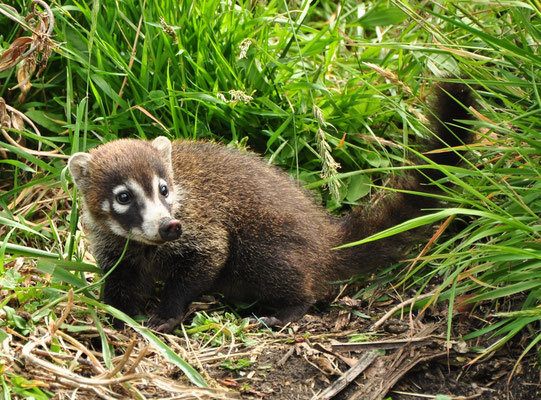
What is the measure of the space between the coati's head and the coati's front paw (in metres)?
0.59

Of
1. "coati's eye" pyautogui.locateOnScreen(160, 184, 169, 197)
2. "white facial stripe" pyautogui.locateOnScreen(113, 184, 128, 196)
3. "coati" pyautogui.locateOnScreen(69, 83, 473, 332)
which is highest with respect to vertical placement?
"white facial stripe" pyautogui.locateOnScreen(113, 184, 128, 196)

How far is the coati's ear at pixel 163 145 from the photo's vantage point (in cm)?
491

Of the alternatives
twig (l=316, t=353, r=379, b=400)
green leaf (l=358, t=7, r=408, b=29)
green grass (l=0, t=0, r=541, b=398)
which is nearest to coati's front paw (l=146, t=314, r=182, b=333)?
green grass (l=0, t=0, r=541, b=398)

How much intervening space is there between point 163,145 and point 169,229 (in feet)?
2.80

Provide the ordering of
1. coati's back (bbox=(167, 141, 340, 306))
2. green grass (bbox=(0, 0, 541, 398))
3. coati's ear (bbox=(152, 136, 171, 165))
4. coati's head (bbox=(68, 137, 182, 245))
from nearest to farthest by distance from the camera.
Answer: coati's head (bbox=(68, 137, 182, 245)) < coati's ear (bbox=(152, 136, 171, 165)) < coati's back (bbox=(167, 141, 340, 306)) < green grass (bbox=(0, 0, 541, 398))

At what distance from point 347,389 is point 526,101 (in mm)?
2180

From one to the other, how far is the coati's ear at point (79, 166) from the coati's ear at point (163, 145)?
1.60 ft

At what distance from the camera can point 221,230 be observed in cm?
508

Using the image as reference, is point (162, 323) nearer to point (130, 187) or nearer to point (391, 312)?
point (130, 187)

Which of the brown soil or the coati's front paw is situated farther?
the coati's front paw

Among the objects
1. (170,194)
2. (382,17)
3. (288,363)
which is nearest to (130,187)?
(170,194)

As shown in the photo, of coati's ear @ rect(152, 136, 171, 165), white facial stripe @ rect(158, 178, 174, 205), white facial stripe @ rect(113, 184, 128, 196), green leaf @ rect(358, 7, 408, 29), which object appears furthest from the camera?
green leaf @ rect(358, 7, 408, 29)

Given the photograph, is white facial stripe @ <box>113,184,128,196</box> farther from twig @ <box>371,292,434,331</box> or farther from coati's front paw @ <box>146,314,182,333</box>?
twig @ <box>371,292,434,331</box>

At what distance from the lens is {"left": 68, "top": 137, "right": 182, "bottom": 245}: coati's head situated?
447 cm
